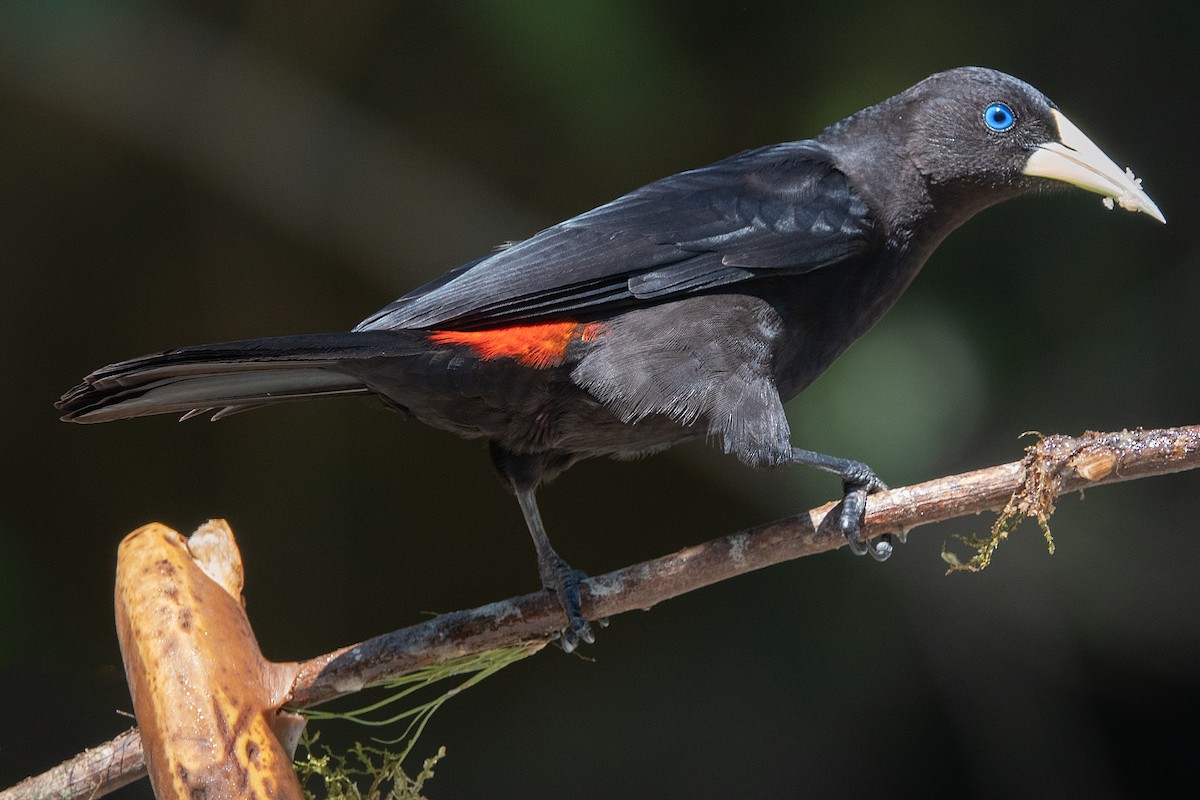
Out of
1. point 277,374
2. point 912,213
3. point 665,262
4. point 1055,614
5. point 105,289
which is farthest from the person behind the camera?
point 105,289

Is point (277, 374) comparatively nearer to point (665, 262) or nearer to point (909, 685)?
point (665, 262)

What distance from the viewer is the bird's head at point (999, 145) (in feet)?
9.77

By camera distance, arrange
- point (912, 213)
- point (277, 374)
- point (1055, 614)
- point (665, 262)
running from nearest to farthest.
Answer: point (277, 374)
point (665, 262)
point (912, 213)
point (1055, 614)

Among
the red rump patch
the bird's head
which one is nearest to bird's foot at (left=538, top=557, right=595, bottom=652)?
the red rump patch

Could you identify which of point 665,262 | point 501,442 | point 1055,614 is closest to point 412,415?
point 501,442

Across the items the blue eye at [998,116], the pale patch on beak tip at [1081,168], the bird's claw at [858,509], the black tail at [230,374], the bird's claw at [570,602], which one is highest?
the blue eye at [998,116]

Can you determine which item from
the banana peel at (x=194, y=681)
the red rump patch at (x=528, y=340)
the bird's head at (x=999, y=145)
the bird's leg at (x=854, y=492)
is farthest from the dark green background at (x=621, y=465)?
the banana peel at (x=194, y=681)

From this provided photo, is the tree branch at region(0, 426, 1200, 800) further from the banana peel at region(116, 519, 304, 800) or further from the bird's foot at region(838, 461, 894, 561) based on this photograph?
the banana peel at region(116, 519, 304, 800)

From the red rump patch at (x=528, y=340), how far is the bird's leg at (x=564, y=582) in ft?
1.71

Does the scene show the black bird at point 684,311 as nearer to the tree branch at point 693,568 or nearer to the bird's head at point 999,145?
the bird's head at point 999,145

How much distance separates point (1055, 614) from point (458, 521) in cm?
227

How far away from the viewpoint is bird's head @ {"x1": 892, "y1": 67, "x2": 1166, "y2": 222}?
9.77 ft

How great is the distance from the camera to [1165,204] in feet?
13.6

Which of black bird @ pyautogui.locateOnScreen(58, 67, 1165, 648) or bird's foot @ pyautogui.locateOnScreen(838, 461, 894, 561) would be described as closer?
bird's foot @ pyautogui.locateOnScreen(838, 461, 894, 561)
